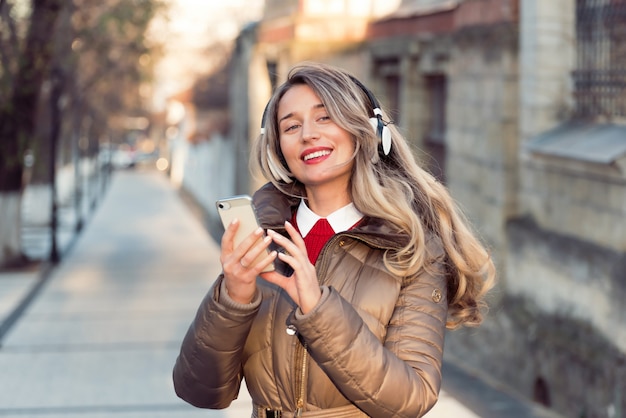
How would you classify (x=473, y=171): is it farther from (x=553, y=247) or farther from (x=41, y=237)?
(x=41, y=237)

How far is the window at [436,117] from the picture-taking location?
1494 centimetres

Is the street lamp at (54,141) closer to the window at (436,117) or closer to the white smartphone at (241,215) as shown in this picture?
the window at (436,117)

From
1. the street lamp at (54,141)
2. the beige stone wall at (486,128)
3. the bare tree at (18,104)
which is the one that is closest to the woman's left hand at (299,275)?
the beige stone wall at (486,128)

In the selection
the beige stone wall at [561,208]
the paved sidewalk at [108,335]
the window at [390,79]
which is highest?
the window at [390,79]

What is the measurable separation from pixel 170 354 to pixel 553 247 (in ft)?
11.7

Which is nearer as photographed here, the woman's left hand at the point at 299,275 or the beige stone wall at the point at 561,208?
the woman's left hand at the point at 299,275

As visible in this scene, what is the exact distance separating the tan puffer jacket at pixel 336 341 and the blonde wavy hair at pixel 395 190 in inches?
1.9

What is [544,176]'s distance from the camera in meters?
10.8

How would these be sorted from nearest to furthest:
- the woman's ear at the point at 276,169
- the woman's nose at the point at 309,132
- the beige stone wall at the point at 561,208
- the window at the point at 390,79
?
the woman's nose at the point at 309,132, the woman's ear at the point at 276,169, the beige stone wall at the point at 561,208, the window at the point at 390,79

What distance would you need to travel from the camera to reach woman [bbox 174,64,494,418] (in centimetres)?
246

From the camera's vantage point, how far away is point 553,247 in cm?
1022

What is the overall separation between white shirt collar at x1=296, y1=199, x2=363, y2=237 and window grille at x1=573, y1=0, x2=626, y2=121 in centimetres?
737

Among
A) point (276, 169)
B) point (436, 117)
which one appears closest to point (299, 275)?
point (276, 169)

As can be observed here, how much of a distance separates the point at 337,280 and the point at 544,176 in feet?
27.6
